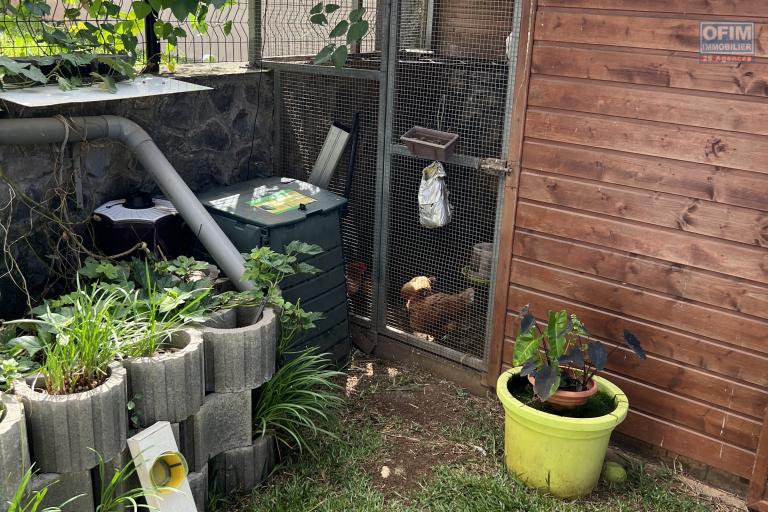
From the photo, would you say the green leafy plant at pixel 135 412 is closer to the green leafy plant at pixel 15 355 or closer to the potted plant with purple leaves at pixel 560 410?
the green leafy plant at pixel 15 355

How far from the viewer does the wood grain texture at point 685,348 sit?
355 centimetres

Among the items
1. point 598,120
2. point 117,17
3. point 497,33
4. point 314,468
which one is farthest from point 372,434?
point 117,17

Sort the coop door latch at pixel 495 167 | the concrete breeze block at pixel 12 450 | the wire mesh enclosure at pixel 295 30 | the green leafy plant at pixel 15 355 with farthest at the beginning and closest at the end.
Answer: the wire mesh enclosure at pixel 295 30 < the coop door latch at pixel 495 167 < the green leafy plant at pixel 15 355 < the concrete breeze block at pixel 12 450

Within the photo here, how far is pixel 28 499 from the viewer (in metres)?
2.67

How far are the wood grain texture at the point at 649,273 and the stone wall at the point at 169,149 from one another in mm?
1869

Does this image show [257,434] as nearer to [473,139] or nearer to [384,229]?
[384,229]

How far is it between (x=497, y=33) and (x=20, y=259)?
2.70m

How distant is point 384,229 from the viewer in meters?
4.74

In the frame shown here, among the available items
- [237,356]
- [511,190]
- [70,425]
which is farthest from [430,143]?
[70,425]

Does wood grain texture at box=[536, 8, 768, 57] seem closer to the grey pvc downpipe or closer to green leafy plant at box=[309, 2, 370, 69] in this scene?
green leafy plant at box=[309, 2, 370, 69]

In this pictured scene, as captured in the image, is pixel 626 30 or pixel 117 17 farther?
pixel 117 17

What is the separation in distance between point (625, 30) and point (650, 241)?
3.14 ft

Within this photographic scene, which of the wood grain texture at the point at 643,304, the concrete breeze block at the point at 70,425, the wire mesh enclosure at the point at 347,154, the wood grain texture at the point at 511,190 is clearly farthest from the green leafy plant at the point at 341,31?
the concrete breeze block at the point at 70,425

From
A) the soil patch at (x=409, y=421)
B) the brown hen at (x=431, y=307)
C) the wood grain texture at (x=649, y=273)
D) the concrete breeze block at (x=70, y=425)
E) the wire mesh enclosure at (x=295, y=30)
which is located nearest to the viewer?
the concrete breeze block at (x=70, y=425)
